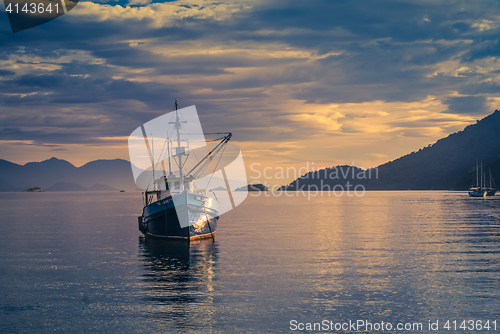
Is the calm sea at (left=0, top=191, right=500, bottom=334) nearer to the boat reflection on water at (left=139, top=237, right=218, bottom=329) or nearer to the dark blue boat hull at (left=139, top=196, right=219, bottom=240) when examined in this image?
the boat reflection on water at (left=139, top=237, right=218, bottom=329)

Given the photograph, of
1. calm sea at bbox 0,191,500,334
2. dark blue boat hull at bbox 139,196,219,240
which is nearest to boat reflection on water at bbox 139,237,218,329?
calm sea at bbox 0,191,500,334

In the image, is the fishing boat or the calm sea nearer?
the calm sea

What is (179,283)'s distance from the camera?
2917 centimetres

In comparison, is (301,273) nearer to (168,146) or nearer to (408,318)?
(408,318)

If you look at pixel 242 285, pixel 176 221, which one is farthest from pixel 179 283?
pixel 176 221

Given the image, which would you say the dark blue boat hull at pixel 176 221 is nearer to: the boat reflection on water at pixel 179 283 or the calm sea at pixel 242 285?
the calm sea at pixel 242 285

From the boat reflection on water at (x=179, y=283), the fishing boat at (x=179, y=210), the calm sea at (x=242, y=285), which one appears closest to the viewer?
the calm sea at (x=242, y=285)

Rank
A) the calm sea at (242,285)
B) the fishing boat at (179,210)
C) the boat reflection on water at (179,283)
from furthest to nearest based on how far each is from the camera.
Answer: the fishing boat at (179,210)
the boat reflection on water at (179,283)
the calm sea at (242,285)

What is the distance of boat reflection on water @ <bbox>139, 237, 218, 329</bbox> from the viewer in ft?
71.1

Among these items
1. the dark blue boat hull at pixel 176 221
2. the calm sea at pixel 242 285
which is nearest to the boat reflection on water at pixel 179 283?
the calm sea at pixel 242 285

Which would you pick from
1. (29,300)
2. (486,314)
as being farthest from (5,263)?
(486,314)

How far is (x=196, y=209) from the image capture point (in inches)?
2030

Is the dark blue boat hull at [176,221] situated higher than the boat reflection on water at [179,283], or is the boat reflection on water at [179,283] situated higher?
the dark blue boat hull at [176,221]

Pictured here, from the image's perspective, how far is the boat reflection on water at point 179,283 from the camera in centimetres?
2166
